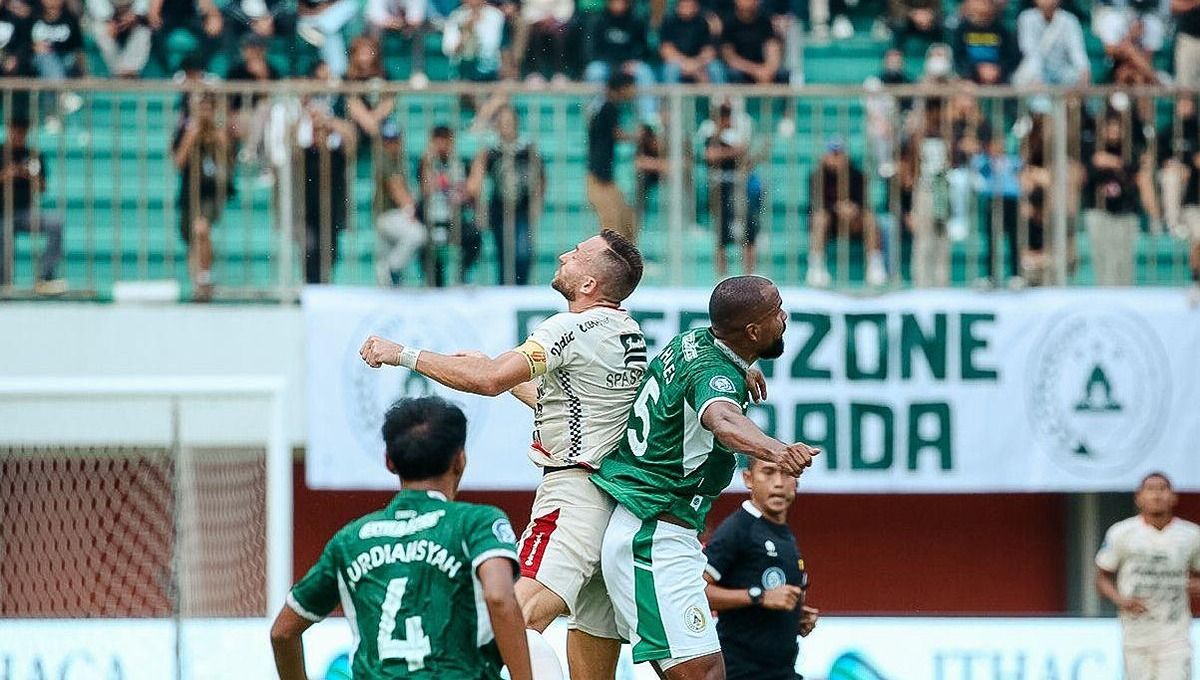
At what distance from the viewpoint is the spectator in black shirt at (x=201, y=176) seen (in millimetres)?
14172

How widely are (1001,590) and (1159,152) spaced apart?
3.53 metres

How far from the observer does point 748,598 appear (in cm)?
853

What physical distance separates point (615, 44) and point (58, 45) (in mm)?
4169

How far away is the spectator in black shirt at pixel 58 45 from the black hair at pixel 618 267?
8.52 m

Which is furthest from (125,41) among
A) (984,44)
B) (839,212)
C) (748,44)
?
(984,44)

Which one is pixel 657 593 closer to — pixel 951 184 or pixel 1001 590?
pixel 951 184

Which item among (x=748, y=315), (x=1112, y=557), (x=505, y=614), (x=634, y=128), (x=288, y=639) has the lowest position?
(x=1112, y=557)

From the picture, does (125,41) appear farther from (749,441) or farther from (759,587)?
(749,441)

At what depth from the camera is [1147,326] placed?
46.6 ft

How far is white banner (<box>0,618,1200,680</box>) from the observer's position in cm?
1160

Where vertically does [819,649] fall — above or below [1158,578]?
below

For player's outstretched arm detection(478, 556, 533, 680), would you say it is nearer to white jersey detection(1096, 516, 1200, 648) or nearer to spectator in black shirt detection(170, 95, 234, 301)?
white jersey detection(1096, 516, 1200, 648)

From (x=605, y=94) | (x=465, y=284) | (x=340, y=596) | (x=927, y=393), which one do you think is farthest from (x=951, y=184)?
(x=340, y=596)

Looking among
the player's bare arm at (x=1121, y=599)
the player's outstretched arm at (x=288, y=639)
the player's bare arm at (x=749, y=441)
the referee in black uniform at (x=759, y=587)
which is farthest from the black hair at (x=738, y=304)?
the player's bare arm at (x=1121, y=599)
